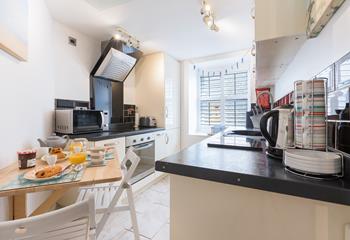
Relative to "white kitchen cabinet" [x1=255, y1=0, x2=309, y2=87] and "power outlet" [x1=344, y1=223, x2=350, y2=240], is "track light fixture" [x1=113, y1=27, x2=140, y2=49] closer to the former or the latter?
"white kitchen cabinet" [x1=255, y1=0, x2=309, y2=87]

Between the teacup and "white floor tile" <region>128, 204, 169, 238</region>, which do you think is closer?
the teacup

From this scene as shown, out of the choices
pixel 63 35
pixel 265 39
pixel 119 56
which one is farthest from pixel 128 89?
pixel 265 39

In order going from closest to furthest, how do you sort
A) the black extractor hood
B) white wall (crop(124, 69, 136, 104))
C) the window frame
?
1. the black extractor hood
2. white wall (crop(124, 69, 136, 104))
3. the window frame

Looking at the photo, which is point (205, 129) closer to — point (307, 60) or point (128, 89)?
point (128, 89)

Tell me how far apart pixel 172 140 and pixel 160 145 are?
44 cm

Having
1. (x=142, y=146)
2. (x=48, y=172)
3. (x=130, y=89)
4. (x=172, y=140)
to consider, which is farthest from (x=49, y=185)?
(x=172, y=140)

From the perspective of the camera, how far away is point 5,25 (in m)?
1.05

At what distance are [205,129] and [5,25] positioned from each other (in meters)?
3.33

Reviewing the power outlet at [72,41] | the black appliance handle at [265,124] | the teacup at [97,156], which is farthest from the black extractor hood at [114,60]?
the black appliance handle at [265,124]

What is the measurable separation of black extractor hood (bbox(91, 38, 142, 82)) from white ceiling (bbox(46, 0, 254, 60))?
0.19m

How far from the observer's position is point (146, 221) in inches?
71.4

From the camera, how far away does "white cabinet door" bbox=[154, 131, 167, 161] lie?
9.54 ft

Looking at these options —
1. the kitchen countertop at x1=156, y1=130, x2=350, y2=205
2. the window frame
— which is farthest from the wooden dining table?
the window frame

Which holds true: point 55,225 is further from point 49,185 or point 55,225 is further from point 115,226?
point 115,226
